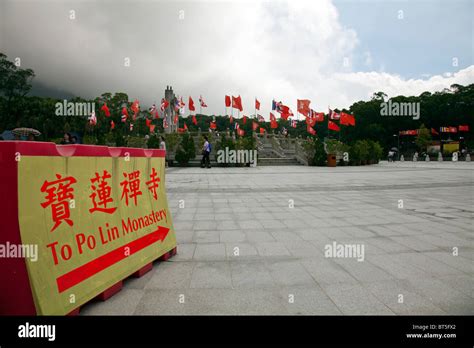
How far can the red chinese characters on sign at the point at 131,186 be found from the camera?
11.3 feet

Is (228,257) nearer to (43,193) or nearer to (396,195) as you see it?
(43,193)

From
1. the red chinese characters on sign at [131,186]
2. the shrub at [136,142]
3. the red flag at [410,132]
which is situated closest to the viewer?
the red chinese characters on sign at [131,186]

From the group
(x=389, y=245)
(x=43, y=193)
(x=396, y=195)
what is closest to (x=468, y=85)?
(x=396, y=195)

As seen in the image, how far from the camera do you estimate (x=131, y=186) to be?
3549 millimetres

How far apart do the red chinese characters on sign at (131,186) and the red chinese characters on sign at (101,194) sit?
23cm

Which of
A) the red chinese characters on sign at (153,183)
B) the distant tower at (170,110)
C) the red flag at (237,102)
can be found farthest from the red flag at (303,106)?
the red chinese characters on sign at (153,183)

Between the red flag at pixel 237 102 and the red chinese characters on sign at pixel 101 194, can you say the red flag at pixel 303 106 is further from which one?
the red chinese characters on sign at pixel 101 194

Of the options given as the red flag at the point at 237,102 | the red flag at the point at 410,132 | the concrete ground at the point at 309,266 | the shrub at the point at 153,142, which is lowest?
the concrete ground at the point at 309,266

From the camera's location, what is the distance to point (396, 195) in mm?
9578

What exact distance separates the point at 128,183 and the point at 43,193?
3.88 feet

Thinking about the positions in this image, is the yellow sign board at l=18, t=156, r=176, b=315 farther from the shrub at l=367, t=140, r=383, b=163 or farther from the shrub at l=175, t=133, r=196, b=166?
the shrub at l=367, t=140, r=383, b=163

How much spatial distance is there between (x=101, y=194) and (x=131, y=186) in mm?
521

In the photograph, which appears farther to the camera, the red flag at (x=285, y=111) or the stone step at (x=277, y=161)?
the red flag at (x=285, y=111)
